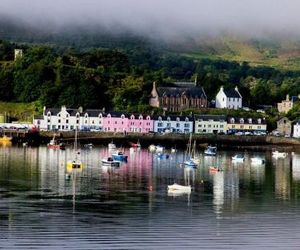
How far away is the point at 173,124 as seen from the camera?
9094cm

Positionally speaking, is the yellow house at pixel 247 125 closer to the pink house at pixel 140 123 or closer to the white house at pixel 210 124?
the white house at pixel 210 124

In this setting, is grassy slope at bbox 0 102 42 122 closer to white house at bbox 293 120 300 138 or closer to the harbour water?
white house at bbox 293 120 300 138

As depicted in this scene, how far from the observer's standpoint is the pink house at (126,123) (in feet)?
293

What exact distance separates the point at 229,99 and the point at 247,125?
9336mm

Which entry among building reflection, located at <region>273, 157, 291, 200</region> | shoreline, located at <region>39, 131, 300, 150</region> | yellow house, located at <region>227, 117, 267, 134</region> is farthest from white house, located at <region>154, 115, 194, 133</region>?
building reflection, located at <region>273, 157, 291, 200</region>

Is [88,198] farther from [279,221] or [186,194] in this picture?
[279,221]

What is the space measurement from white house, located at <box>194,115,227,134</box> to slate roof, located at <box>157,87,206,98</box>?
358 inches

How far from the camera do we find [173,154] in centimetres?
6844

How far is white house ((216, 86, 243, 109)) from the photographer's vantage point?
4018 inches

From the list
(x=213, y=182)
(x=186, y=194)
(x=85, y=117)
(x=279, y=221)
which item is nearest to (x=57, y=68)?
(x=85, y=117)

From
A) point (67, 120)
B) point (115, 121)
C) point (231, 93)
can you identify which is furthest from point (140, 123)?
point (231, 93)

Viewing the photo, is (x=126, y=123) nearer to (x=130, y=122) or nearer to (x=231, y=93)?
(x=130, y=122)

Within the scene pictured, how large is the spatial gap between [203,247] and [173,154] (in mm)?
43142

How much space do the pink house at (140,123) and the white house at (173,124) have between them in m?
0.77
